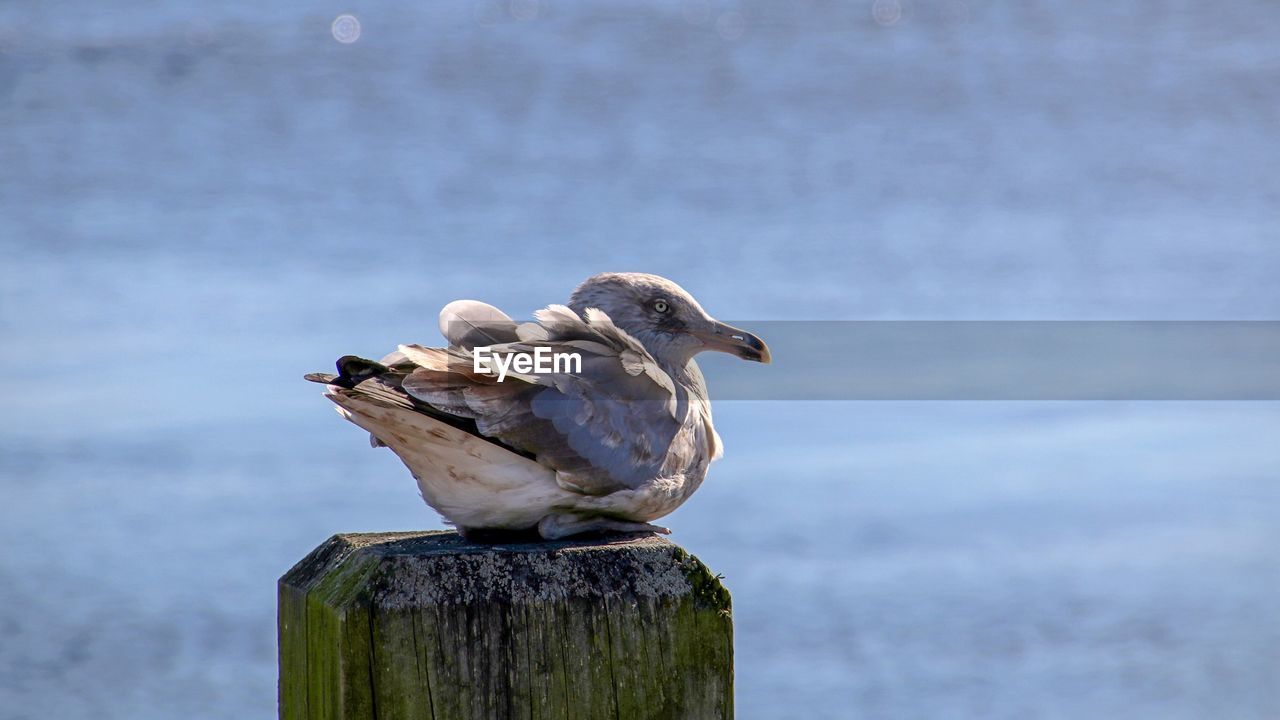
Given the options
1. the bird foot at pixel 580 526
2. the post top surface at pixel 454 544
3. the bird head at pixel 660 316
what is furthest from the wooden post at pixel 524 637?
the bird head at pixel 660 316

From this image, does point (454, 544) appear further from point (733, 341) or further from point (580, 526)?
point (733, 341)

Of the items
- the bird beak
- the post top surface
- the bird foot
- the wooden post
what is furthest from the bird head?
the wooden post

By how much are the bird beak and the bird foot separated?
0.92 meters

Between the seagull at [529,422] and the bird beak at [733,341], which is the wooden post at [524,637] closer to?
the seagull at [529,422]

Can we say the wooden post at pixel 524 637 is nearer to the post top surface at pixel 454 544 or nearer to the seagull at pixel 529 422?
the post top surface at pixel 454 544

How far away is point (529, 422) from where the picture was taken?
3449 mm

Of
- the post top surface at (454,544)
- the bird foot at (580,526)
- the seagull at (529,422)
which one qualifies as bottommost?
the post top surface at (454,544)

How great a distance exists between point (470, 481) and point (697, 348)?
3.76 feet

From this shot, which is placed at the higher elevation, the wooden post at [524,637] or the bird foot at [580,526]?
the bird foot at [580,526]

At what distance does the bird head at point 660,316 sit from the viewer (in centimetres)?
419

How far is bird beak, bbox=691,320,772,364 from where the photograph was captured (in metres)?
4.23

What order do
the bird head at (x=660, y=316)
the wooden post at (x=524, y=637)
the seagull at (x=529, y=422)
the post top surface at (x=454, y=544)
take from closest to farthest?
the wooden post at (x=524, y=637), the post top surface at (x=454, y=544), the seagull at (x=529, y=422), the bird head at (x=660, y=316)

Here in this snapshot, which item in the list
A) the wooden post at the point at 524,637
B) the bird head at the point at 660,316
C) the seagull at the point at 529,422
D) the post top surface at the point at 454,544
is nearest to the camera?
the wooden post at the point at 524,637

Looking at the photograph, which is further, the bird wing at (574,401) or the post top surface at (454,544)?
the bird wing at (574,401)
